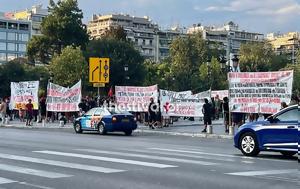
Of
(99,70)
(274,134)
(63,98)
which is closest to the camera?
(274,134)

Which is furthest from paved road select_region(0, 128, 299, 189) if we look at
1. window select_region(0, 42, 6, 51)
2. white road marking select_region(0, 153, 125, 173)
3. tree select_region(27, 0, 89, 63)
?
window select_region(0, 42, 6, 51)

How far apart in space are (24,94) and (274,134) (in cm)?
2871

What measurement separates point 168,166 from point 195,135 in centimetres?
1432

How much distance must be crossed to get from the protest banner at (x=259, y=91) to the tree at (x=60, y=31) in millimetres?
62554

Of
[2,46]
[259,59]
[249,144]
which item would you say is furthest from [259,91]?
[2,46]

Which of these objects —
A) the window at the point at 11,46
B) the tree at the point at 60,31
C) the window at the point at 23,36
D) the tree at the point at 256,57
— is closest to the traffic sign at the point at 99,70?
the tree at the point at 60,31

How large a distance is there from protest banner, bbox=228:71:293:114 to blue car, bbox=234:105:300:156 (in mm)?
8074

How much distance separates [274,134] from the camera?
55.6 feet

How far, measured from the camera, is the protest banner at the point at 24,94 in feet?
137

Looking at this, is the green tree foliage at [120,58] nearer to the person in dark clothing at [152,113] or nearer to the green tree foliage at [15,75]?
the green tree foliage at [15,75]

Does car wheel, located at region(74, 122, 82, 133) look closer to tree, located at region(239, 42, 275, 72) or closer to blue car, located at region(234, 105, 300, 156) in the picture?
blue car, located at region(234, 105, 300, 156)

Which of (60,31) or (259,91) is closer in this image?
(259,91)

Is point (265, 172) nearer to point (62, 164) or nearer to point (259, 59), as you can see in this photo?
point (62, 164)

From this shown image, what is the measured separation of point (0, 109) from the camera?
41469 mm
